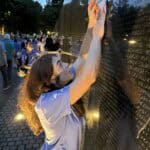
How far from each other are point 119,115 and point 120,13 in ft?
2.12

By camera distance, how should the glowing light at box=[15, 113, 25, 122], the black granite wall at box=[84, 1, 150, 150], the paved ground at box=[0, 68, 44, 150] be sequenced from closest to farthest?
the black granite wall at box=[84, 1, 150, 150] < the paved ground at box=[0, 68, 44, 150] < the glowing light at box=[15, 113, 25, 122]

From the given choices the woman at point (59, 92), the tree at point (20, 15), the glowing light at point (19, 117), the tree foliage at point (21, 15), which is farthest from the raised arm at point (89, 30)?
the tree at point (20, 15)

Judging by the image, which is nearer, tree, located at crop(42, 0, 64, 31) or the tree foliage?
tree, located at crop(42, 0, 64, 31)

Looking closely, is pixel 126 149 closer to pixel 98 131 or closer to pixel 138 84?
pixel 138 84

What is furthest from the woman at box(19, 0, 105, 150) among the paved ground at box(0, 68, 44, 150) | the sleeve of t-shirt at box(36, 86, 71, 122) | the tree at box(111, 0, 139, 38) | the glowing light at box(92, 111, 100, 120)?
the paved ground at box(0, 68, 44, 150)

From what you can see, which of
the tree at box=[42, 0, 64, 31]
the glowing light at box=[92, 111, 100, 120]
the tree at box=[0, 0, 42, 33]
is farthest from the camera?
the tree at box=[0, 0, 42, 33]

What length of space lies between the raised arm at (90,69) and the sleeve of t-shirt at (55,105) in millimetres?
41

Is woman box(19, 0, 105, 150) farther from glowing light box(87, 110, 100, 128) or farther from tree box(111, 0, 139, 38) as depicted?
glowing light box(87, 110, 100, 128)

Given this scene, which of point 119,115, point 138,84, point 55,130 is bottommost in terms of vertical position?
point 55,130

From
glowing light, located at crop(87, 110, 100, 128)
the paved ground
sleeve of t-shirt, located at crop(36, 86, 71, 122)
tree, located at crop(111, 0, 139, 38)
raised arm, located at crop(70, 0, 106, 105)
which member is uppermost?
tree, located at crop(111, 0, 139, 38)

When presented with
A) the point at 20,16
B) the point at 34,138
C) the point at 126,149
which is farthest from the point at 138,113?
the point at 20,16

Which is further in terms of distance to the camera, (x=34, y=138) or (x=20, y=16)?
(x=20, y=16)

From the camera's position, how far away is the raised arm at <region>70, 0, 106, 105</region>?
185 cm

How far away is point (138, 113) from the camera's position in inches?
57.6
